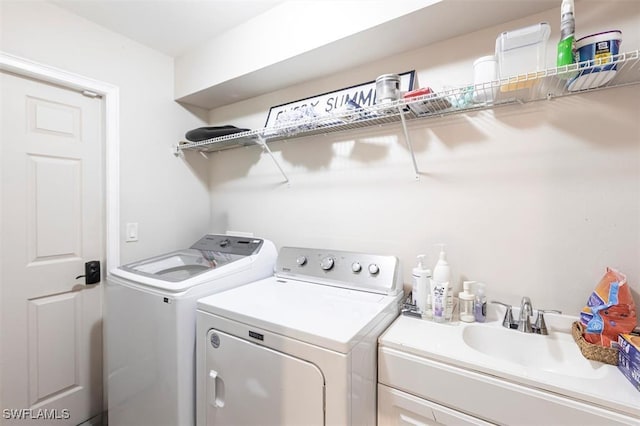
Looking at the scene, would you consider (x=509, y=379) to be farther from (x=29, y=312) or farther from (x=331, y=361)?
(x=29, y=312)

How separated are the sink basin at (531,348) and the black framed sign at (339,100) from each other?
1.23 metres

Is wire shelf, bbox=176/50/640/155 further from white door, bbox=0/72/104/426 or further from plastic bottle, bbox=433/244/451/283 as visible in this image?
white door, bbox=0/72/104/426

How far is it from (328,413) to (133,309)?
3.65 feet

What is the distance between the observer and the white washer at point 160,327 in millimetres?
1292

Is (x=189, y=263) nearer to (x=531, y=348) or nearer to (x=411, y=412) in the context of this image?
(x=411, y=412)

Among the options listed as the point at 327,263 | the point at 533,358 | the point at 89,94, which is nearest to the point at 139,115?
the point at 89,94

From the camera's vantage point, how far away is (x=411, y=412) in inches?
41.6

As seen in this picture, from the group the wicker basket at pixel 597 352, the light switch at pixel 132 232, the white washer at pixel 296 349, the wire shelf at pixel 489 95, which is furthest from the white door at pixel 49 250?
the wicker basket at pixel 597 352

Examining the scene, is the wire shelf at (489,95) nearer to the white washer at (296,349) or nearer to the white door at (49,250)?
the white washer at (296,349)

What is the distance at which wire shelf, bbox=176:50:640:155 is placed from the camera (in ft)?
3.27

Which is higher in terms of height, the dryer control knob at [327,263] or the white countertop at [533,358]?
the dryer control knob at [327,263]

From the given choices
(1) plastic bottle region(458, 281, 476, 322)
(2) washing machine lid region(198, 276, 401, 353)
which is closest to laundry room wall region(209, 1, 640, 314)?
(1) plastic bottle region(458, 281, 476, 322)

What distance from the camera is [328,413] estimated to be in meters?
0.95

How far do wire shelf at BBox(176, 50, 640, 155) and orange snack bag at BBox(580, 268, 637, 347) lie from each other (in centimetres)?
72
